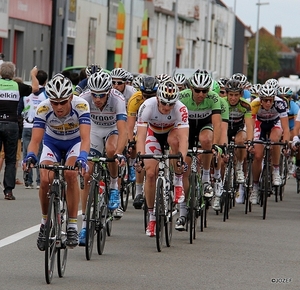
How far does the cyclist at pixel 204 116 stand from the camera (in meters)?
14.1

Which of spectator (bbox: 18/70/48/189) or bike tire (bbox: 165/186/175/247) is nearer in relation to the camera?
bike tire (bbox: 165/186/175/247)

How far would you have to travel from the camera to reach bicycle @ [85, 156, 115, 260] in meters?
11.3

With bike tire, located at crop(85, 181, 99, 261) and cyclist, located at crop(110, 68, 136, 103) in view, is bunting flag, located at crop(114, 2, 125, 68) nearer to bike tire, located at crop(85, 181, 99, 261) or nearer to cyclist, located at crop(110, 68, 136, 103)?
cyclist, located at crop(110, 68, 136, 103)

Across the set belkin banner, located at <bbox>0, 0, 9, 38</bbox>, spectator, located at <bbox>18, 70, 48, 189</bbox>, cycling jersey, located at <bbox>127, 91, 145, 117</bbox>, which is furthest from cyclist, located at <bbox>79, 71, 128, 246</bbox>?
belkin banner, located at <bbox>0, 0, 9, 38</bbox>

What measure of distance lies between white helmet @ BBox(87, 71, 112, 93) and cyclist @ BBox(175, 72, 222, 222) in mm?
2073

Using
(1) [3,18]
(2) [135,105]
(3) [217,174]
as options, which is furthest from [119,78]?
(1) [3,18]

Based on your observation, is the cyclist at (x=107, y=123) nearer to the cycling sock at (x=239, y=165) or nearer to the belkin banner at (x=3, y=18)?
the cycling sock at (x=239, y=165)

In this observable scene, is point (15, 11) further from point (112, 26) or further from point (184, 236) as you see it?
point (184, 236)

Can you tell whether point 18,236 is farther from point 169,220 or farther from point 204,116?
point 204,116

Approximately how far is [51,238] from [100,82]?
280 cm

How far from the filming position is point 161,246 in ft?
40.8

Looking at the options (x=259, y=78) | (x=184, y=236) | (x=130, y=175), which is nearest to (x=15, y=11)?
(x=130, y=175)

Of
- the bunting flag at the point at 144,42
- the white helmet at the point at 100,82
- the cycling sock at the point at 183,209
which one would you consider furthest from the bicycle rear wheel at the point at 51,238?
the bunting flag at the point at 144,42

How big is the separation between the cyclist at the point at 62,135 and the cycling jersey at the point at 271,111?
7.36 m
